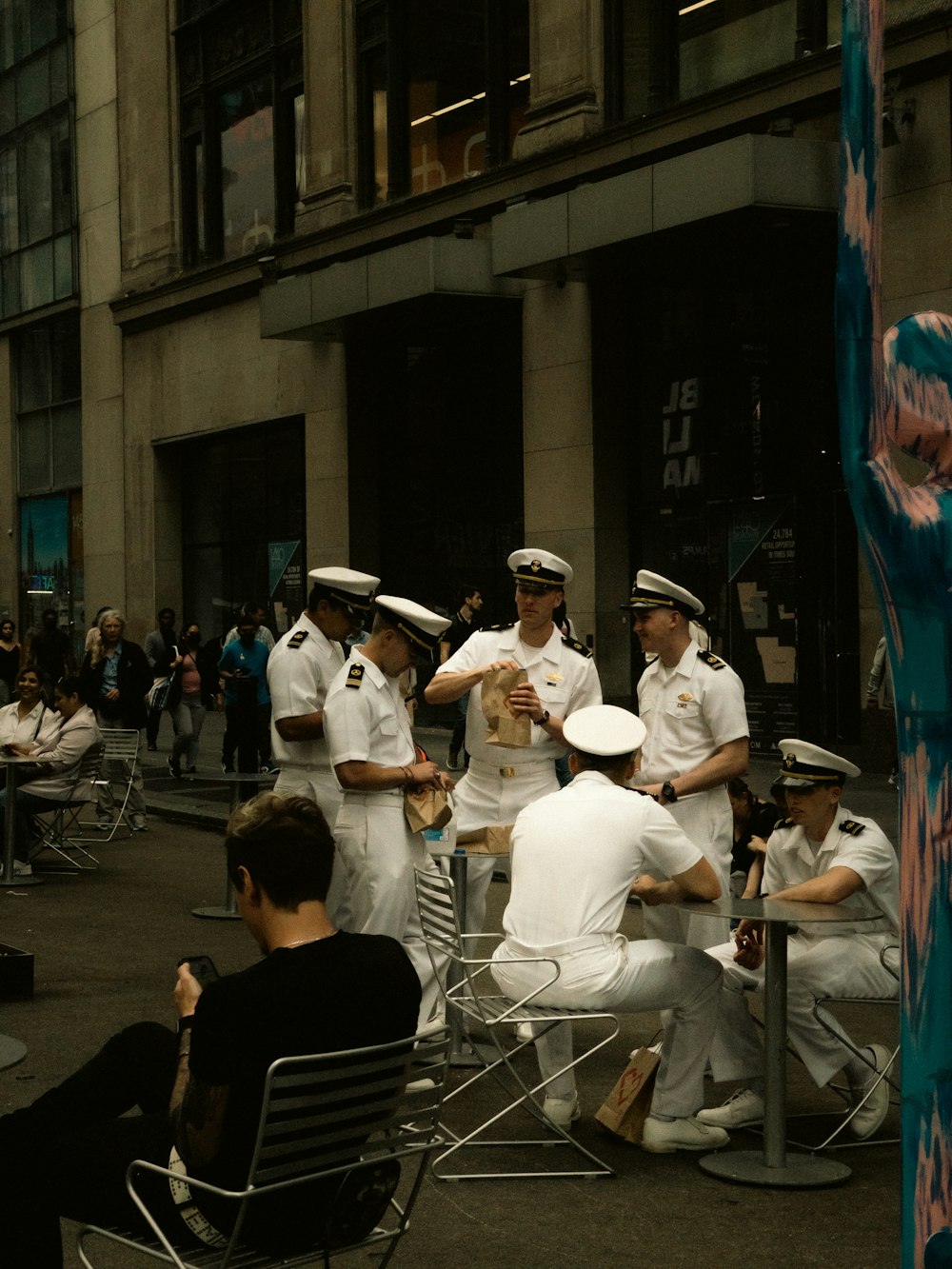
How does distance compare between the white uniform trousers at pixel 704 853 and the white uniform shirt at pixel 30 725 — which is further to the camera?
the white uniform shirt at pixel 30 725

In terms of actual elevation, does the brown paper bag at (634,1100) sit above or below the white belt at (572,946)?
below

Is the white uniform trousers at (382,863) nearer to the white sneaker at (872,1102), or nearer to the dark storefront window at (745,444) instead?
the white sneaker at (872,1102)

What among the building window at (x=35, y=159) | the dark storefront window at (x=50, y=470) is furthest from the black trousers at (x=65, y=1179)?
the building window at (x=35, y=159)

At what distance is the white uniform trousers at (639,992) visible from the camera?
5.54 m

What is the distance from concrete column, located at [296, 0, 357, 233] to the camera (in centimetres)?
2250

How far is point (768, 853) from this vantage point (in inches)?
257

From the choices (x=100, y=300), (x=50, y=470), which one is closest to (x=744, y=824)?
(x=100, y=300)

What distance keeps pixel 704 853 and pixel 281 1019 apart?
3441 mm

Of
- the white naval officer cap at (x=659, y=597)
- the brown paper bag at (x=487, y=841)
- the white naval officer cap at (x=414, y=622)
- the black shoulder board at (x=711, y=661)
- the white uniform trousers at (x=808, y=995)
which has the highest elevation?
the white naval officer cap at (x=659, y=597)

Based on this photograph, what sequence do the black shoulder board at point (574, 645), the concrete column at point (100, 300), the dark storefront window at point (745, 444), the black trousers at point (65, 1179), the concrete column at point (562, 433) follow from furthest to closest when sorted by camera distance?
the concrete column at point (100, 300) → the concrete column at point (562, 433) → the dark storefront window at point (745, 444) → the black shoulder board at point (574, 645) → the black trousers at point (65, 1179)

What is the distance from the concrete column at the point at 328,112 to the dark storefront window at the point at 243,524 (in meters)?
3.10

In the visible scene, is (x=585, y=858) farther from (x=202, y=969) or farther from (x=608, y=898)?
(x=202, y=969)

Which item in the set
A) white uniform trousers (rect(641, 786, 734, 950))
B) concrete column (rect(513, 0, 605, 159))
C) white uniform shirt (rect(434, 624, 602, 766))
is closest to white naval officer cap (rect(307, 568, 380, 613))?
white uniform shirt (rect(434, 624, 602, 766))

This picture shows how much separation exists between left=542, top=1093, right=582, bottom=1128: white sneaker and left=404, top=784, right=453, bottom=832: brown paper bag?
A: 1185 mm
